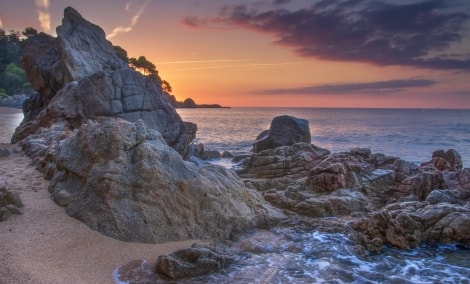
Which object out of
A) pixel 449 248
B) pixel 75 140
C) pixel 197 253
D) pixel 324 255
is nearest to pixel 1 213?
pixel 75 140

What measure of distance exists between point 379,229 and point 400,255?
1023mm

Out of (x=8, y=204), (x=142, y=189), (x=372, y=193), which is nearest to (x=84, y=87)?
(x=8, y=204)

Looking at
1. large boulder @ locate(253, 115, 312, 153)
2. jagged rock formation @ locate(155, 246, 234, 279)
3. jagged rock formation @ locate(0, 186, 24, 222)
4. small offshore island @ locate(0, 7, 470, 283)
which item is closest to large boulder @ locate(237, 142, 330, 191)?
small offshore island @ locate(0, 7, 470, 283)

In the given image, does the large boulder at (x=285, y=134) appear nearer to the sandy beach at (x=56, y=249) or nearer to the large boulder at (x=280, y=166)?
the large boulder at (x=280, y=166)

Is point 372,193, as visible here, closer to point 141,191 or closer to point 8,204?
point 141,191

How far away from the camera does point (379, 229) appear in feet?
34.4

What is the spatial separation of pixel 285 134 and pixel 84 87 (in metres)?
14.5

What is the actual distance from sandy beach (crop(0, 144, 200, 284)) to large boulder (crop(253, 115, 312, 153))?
20108 millimetres

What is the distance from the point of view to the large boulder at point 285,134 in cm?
2859

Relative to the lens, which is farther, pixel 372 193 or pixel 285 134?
pixel 285 134

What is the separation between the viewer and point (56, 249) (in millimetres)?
7875

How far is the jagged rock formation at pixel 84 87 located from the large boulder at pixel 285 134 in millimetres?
5943

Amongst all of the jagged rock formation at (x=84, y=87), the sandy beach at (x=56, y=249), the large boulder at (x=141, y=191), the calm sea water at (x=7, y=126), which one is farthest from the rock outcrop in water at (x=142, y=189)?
the calm sea water at (x=7, y=126)

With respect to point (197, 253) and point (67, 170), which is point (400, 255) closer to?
point (197, 253)
